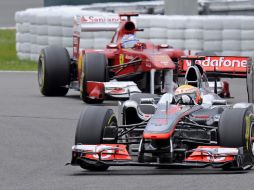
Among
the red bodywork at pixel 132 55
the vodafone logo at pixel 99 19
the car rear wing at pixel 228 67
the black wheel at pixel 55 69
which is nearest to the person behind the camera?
the car rear wing at pixel 228 67

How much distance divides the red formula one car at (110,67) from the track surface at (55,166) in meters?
0.50

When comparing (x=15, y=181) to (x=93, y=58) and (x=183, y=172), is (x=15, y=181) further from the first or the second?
(x=93, y=58)

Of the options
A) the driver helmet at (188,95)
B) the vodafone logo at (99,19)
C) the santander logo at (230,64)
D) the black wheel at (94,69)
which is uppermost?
the driver helmet at (188,95)

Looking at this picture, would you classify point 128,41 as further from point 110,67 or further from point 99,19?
point 99,19

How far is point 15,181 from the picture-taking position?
10133 millimetres

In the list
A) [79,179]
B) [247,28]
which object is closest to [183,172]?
[79,179]

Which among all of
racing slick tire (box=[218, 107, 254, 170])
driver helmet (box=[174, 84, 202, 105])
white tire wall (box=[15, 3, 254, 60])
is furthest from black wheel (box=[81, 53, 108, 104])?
racing slick tire (box=[218, 107, 254, 170])

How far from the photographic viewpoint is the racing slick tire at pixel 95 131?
35.8 feet

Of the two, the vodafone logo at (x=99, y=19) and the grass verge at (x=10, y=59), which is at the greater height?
the vodafone logo at (x=99, y=19)

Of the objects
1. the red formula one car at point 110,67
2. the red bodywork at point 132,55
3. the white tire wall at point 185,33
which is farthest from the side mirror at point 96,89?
the white tire wall at point 185,33

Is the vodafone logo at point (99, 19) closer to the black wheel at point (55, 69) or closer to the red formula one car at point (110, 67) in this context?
the red formula one car at point (110, 67)

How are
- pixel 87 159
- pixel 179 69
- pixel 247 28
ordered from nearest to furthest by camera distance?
pixel 87 159
pixel 179 69
pixel 247 28

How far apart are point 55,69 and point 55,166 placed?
26.9 ft

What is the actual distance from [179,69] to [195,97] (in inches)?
214
